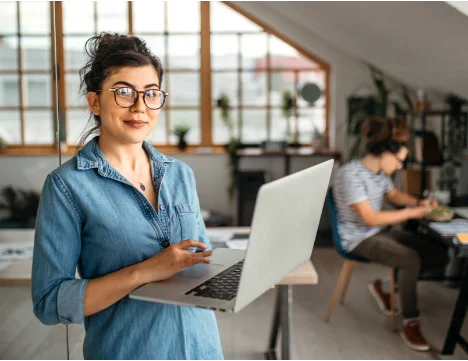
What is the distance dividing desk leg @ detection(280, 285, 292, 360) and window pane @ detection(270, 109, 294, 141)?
4.50 m

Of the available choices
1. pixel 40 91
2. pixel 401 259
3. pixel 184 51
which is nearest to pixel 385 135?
pixel 401 259

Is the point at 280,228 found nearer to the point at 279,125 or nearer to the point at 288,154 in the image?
the point at 288,154

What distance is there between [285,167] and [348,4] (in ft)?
8.91

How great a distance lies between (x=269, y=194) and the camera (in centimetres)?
93

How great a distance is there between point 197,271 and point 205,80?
18.3 feet

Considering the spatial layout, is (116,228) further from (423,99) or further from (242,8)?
(242,8)

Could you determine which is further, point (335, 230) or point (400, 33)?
point (400, 33)

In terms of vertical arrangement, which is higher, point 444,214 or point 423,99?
point 423,99

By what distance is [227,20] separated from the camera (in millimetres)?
6602

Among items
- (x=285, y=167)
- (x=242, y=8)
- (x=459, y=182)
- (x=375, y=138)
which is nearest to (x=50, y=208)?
(x=375, y=138)

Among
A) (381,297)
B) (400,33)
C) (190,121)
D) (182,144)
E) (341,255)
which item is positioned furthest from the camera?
(190,121)

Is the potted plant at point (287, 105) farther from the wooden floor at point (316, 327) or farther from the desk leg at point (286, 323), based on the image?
the desk leg at point (286, 323)

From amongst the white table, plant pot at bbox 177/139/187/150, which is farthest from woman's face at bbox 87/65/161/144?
plant pot at bbox 177/139/187/150

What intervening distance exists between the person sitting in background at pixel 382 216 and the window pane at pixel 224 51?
128 inches
